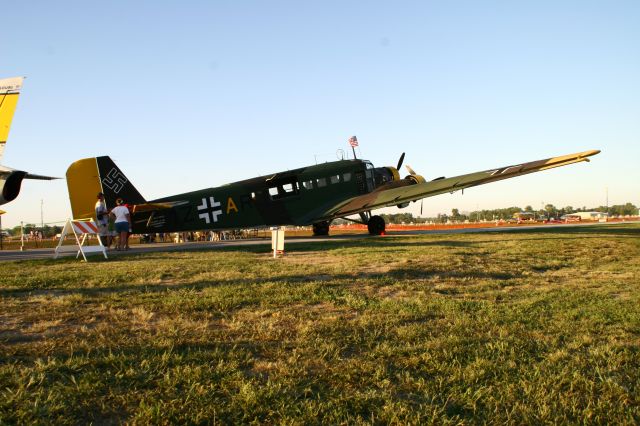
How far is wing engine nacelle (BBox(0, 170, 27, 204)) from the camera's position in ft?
32.0

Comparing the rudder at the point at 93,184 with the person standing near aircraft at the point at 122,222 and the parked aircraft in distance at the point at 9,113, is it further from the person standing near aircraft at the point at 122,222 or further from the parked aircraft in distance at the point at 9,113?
the parked aircraft in distance at the point at 9,113

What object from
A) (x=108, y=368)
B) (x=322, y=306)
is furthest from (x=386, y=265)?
(x=108, y=368)

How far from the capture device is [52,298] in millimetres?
7156

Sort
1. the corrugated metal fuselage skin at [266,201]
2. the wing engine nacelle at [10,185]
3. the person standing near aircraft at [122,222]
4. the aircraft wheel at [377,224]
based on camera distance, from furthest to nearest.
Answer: the aircraft wheel at [377,224] < the corrugated metal fuselage skin at [266,201] < the person standing near aircraft at [122,222] < the wing engine nacelle at [10,185]

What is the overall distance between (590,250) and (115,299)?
14559 mm

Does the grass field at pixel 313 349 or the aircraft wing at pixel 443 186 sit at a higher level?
the aircraft wing at pixel 443 186

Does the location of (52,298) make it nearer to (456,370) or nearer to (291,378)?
(291,378)

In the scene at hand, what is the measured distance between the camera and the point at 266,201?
911 inches

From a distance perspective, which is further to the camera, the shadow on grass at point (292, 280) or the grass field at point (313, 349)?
the shadow on grass at point (292, 280)

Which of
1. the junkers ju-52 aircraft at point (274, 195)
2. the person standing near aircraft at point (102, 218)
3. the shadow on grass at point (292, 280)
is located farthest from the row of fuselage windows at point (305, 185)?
the shadow on grass at point (292, 280)

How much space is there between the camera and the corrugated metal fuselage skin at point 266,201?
21.7 m

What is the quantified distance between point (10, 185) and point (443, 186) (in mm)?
16379

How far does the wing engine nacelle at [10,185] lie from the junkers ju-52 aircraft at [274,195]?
11.1 metres

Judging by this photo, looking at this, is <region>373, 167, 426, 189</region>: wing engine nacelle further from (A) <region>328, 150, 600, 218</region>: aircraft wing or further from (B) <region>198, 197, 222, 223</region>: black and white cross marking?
(B) <region>198, 197, 222, 223</region>: black and white cross marking
